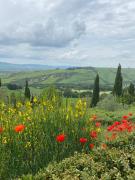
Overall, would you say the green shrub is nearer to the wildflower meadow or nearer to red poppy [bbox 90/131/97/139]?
the wildflower meadow

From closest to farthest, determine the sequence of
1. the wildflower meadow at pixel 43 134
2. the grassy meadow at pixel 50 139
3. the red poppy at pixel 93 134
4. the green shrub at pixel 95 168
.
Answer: the green shrub at pixel 95 168 < the grassy meadow at pixel 50 139 < the wildflower meadow at pixel 43 134 < the red poppy at pixel 93 134

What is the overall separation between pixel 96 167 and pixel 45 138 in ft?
9.43

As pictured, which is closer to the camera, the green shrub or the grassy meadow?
the green shrub

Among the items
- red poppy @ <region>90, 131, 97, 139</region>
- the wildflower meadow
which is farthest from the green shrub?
red poppy @ <region>90, 131, 97, 139</region>

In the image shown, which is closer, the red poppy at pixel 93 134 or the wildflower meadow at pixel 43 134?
the wildflower meadow at pixel 43 134

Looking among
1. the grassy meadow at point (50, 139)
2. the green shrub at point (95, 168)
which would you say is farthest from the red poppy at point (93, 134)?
the green shrub at point (95, 168)

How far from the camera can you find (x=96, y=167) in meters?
6.80

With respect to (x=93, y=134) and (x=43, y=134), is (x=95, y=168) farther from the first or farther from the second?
(x=93, y=134)

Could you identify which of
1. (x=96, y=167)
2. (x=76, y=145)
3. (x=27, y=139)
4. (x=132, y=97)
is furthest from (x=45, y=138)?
(x=132, y=97)

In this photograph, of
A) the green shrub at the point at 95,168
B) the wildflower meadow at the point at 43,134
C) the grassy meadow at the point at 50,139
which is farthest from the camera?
the wildflower meadow at the point at 43,134

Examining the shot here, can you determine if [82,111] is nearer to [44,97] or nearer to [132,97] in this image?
[44,97]

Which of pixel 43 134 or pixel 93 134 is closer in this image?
pixel 43 134

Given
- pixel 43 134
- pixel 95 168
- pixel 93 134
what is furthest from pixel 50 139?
pixel 95 168

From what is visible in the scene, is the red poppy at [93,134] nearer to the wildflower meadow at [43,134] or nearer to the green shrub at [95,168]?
the wildflower meadow at [43,134]
